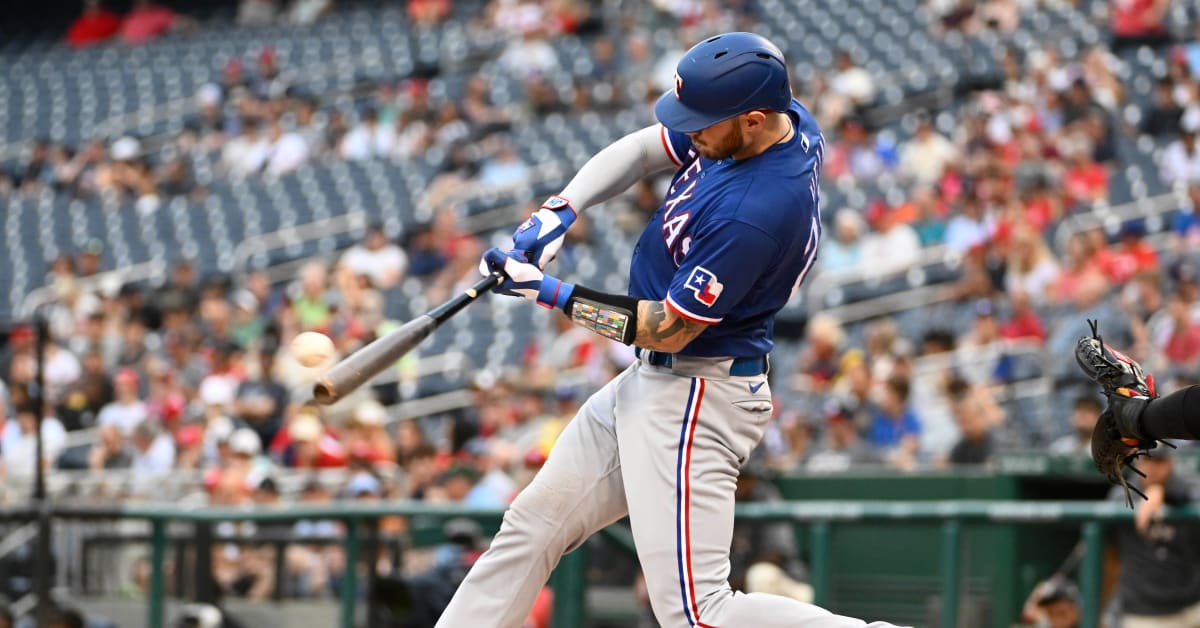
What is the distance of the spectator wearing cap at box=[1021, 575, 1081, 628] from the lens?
579cm

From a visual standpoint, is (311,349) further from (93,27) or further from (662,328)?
(93,27)

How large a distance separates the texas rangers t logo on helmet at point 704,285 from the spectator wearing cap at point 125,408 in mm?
7268

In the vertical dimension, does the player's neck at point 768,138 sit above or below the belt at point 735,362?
above

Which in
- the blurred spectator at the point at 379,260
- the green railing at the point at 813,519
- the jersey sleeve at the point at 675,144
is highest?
the blurred spectator at the point at 379,260

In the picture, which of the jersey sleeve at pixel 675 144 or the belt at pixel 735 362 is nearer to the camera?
the belt at pixel 735 362

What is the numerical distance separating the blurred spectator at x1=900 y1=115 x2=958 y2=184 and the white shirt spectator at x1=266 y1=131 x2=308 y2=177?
703cm

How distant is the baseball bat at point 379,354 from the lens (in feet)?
12.3

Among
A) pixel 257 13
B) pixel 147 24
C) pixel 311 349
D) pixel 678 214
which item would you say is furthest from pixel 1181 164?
pixel 147 24

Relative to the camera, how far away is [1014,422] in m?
8.64

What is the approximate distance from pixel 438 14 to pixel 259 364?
31.9 ft

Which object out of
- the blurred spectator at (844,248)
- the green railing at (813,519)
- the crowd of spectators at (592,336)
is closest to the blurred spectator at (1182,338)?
the crowd of spectators at (592,336)

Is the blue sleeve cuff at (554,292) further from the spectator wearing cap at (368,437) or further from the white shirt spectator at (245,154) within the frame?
the white shirt spectator at (245,154)

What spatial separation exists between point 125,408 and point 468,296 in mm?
7463

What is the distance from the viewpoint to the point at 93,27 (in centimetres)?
2322
